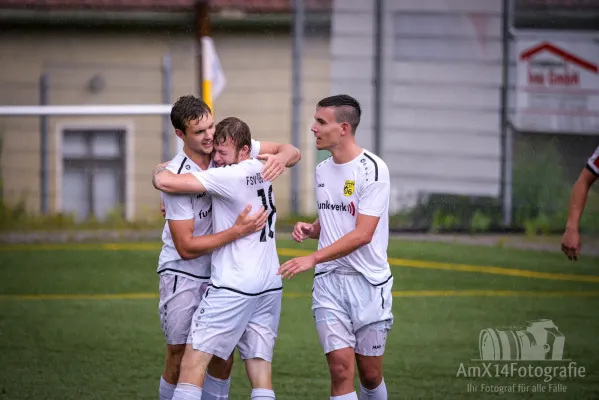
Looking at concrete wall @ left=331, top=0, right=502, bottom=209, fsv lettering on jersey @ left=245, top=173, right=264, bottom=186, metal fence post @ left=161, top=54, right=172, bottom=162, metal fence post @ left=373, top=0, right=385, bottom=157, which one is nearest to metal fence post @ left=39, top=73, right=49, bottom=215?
metal fence post @ left=161, top=54, right=172, bottom=162

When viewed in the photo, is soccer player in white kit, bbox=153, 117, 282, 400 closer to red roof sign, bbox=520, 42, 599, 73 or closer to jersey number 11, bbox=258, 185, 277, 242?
jersey number 11, bbox=258, 185, 277, 242

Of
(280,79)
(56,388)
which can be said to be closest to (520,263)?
(280,79)

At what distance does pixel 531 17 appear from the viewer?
1670cm

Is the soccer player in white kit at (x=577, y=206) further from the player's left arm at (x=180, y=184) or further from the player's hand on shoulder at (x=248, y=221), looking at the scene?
the player's left arm at (x=180, y=184)

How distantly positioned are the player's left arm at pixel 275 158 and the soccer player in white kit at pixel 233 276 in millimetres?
51

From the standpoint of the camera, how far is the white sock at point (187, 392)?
5688 mm

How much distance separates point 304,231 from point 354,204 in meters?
0.35

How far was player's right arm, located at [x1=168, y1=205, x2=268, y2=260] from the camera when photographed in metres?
5.76

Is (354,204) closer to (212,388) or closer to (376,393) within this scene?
(376,393)

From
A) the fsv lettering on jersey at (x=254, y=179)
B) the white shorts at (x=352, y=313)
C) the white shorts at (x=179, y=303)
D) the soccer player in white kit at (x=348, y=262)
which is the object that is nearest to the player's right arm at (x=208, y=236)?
the fsv lettering on jersey at (x=254, y=179)

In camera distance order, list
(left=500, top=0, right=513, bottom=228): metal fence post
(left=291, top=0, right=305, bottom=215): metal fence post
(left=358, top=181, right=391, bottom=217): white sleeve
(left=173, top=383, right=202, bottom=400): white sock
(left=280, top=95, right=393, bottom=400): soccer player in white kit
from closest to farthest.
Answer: (left=173, top=383, right=202, bottom=400): white sock
(left=358, top=181, right=391, bottom=217): white sleeve
(left=280, top=95, right=393, bottom=400): soccer player in white kit
(left=500, top=0, right=513, bottom=228): metal fence post
(left=291, top=0, right=305, bottom=215): metal fence post

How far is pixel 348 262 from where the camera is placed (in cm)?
618

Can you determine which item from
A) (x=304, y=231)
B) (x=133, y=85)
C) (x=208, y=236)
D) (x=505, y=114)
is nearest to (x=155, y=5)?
(x=133, y=85)

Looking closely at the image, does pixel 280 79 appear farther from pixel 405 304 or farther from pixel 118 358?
pixel 118 358
